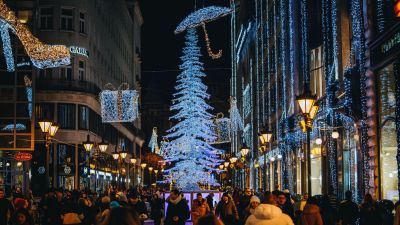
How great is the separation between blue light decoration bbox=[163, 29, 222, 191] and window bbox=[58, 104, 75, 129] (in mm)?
13461

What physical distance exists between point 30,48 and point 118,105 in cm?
1715

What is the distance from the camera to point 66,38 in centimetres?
6203

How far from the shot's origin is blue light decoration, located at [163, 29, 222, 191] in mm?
49594

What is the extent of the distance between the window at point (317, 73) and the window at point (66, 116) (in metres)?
27.5

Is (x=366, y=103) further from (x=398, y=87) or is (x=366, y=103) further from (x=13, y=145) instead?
(x=13, y=145)

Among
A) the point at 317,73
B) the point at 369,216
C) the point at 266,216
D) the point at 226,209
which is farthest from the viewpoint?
the point at 317,73

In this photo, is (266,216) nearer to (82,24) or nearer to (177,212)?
(177,212)

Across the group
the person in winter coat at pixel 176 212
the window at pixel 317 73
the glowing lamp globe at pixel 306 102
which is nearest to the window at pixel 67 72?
the window at pixel 317 73

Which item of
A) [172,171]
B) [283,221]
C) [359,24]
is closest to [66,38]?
[172,171]

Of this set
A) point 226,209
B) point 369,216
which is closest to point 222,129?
point 226,209

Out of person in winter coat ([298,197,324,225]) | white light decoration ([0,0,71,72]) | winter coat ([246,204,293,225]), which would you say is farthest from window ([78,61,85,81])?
winter coat ([246,204,293,225])

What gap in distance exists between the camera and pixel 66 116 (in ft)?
201

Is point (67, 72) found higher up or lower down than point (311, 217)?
higher up

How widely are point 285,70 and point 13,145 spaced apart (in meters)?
18.9
